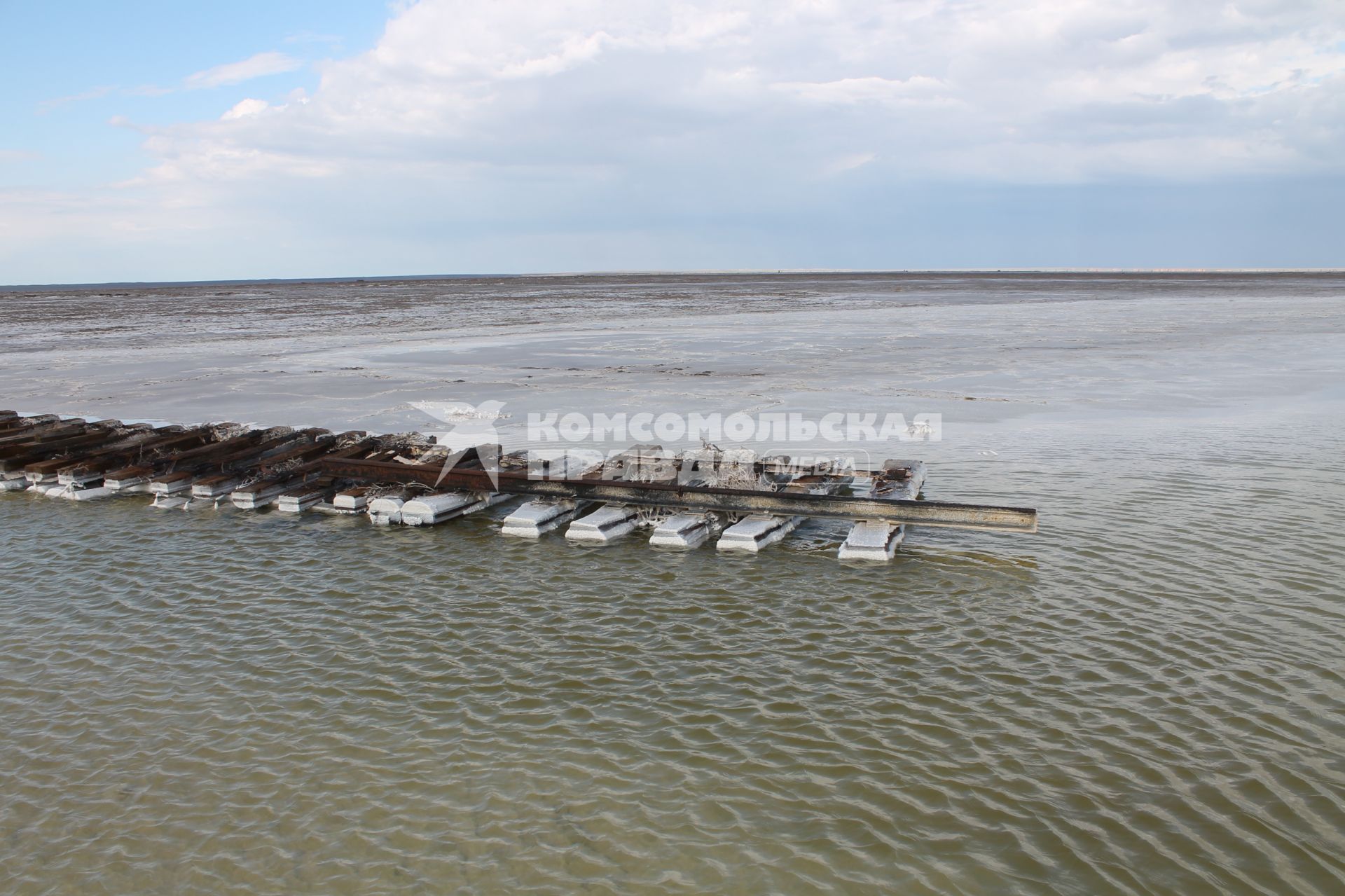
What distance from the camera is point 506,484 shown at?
11.3 m

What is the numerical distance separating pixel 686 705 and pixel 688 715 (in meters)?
0.14

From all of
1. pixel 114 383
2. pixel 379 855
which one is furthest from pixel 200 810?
pixel 114 383

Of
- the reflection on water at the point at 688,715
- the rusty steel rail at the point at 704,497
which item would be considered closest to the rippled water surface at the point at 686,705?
the reflection on water at the point at 688,715

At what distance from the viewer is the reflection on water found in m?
4.59

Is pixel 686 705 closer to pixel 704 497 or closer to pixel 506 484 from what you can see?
pixel 704 497

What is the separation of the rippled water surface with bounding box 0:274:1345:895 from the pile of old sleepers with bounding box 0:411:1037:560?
1.26 feet

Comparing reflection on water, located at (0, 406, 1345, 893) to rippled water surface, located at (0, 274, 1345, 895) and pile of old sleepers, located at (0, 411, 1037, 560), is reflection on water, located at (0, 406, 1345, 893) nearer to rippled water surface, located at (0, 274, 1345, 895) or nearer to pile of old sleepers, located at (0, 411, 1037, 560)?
rippled water surface, located at (0, 274, 1345, 895)

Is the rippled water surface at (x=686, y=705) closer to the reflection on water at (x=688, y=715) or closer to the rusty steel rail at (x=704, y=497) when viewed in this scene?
the reflection on water at (x=688, y=715)

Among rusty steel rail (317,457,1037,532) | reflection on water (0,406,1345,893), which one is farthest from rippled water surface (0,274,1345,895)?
rusty steel rail (317,457,1037,532)

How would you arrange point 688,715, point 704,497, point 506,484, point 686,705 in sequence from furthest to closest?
point 506,484, point 704,497, point 686,705, point 688,715

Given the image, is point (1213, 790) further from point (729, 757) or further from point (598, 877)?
point (598, 877)

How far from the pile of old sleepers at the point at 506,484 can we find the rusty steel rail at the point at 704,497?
0.05ft

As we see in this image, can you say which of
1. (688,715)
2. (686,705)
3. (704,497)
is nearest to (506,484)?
(704,497)

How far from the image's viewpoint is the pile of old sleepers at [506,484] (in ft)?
31.6
